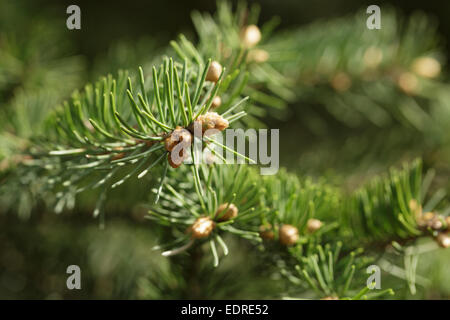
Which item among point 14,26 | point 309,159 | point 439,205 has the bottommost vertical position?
point 439,205

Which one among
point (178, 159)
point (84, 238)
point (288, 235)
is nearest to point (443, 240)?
point (288, 235)

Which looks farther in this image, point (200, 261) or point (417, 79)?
point (417, 79)

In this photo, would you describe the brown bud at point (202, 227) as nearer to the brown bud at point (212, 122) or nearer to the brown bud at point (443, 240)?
the brown bud at point (212, 122)

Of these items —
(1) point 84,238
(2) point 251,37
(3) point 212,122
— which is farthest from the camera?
(1) point 84,238

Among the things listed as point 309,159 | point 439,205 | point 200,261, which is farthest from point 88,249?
point 439,205

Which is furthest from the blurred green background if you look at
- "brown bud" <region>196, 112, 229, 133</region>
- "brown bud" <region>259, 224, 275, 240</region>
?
"brown bud" <region>196, 112, 229, 133</region>

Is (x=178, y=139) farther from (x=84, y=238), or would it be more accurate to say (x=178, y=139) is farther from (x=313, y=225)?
(x=84, y=238)
